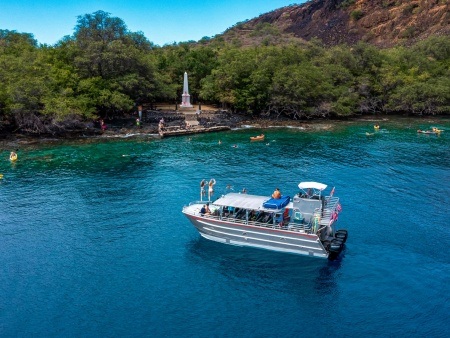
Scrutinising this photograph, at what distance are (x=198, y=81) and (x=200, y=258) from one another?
7348 cm

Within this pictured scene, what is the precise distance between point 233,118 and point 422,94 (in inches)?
1649

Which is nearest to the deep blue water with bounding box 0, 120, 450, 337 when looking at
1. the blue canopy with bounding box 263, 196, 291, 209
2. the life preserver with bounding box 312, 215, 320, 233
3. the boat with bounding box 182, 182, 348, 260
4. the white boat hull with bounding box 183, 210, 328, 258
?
the white boat hull with bounding box 183, 210, 328, 258

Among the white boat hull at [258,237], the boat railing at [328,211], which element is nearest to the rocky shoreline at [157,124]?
the white boat hull at [258,237]

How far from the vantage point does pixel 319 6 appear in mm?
190625

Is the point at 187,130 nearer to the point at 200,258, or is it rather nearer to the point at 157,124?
the point at 157,124

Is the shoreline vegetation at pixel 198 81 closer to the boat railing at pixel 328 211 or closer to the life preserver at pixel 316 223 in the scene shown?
the boat railing at pixel 328 211

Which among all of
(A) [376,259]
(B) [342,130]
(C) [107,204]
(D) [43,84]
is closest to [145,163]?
(C) [107,204]

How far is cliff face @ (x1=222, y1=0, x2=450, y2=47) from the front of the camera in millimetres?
146125

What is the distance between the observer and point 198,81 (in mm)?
102938

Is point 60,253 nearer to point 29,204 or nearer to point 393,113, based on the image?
point 29,204

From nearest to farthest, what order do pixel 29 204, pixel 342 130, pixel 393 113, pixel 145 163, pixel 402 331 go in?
pixel 402 331 → pixel 29 204 → pixel 145 163 → pixel 342 130 → pixel 393 113

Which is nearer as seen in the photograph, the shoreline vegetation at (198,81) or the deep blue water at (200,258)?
the deep blue water at (200,258)

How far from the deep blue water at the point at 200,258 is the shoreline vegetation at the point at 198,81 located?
798 inches

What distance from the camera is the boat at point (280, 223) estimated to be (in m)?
34.4
